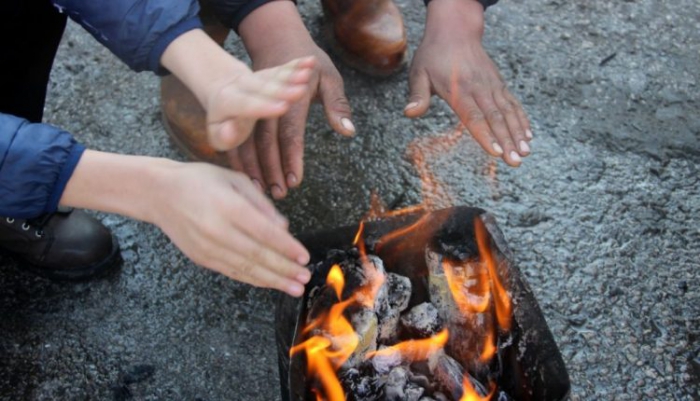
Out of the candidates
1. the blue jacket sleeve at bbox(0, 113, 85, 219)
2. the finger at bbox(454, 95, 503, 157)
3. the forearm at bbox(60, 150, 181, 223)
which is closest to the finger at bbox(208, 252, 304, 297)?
the forearm at bbox(60, 150, 181, 223)

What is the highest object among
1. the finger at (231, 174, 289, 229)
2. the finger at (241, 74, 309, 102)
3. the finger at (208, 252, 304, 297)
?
the finger at (241, 74, 309, 102)

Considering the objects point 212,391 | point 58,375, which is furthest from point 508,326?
point 58,375

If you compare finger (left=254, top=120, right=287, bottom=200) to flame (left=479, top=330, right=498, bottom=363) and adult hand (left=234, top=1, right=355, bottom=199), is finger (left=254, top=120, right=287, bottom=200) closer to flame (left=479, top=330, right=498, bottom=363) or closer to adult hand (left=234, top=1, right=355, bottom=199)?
adult hand (left=234, top=1, right=355, bottom=199)

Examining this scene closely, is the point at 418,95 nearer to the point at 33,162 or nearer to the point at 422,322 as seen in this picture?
the point at 422,322

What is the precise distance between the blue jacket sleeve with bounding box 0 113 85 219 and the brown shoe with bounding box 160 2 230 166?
0.90 metres

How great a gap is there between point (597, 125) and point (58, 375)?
2.21m

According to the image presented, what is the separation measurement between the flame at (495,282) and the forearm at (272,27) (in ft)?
2.82

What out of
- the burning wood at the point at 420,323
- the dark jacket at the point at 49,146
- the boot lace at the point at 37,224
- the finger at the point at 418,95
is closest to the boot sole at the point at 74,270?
the boot lace at the point at 37,224

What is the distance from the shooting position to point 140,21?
1693 millimetres

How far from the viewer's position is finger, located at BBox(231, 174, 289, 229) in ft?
4.15

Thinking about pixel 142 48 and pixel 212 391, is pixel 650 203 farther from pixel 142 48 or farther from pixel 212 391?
pixel 142 48

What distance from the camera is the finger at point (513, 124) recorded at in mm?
1865

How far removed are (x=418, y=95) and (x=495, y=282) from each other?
0.67 m

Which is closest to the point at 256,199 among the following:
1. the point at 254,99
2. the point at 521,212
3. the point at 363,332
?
the point at 254,99
